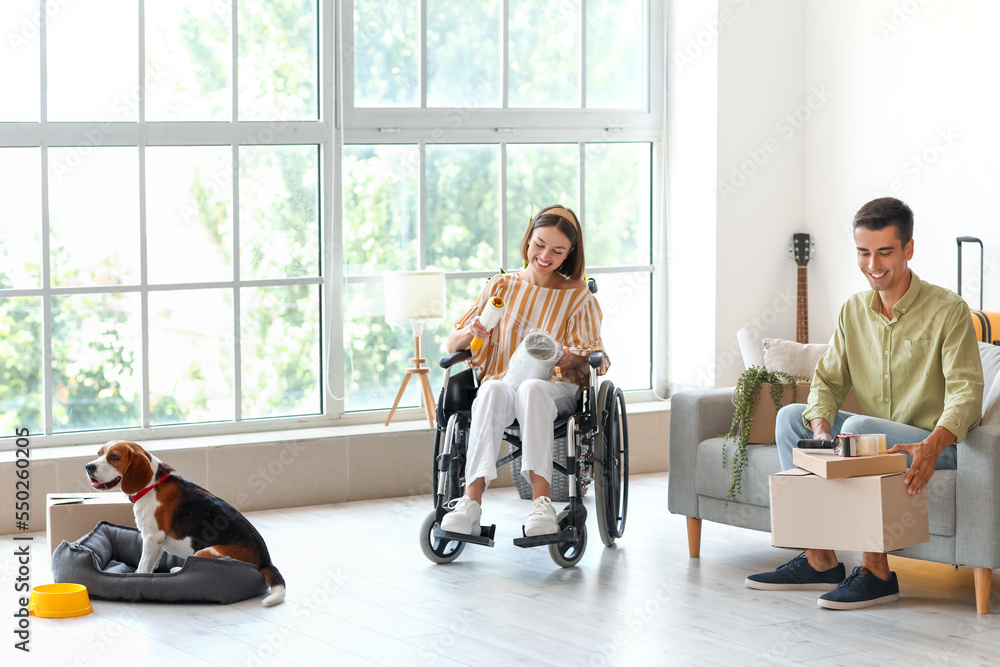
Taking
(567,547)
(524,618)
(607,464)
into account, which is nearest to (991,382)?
(607,464)

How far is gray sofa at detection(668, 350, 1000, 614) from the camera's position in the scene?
10.2 feet

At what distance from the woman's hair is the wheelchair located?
36cm

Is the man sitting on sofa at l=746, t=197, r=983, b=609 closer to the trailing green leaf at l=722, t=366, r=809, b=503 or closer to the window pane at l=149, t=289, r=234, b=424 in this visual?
the trailing green leaf at l=722, t=366, r=809, b=503

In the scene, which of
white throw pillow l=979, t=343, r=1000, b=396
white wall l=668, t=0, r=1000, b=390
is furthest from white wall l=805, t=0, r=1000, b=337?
white throw pillow l=979, t=343, r=1000, b=396

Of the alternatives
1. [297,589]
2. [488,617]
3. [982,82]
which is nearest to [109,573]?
[297,589]

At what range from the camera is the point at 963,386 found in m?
3.15

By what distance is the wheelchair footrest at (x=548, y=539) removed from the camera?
3486 mm

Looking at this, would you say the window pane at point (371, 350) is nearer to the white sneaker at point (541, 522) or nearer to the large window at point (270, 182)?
the large window at point (270, 182)

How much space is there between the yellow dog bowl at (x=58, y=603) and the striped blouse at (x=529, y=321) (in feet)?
4.53

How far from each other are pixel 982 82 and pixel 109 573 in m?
3.52

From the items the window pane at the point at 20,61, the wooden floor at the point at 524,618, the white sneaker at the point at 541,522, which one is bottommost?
the wooden floor at the point at 524,618

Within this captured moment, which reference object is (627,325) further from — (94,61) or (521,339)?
(94,61)

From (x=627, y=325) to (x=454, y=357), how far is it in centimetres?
192

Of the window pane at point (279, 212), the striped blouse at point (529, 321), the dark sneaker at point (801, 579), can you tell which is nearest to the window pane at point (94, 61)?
the window pane at point (279, 212)
